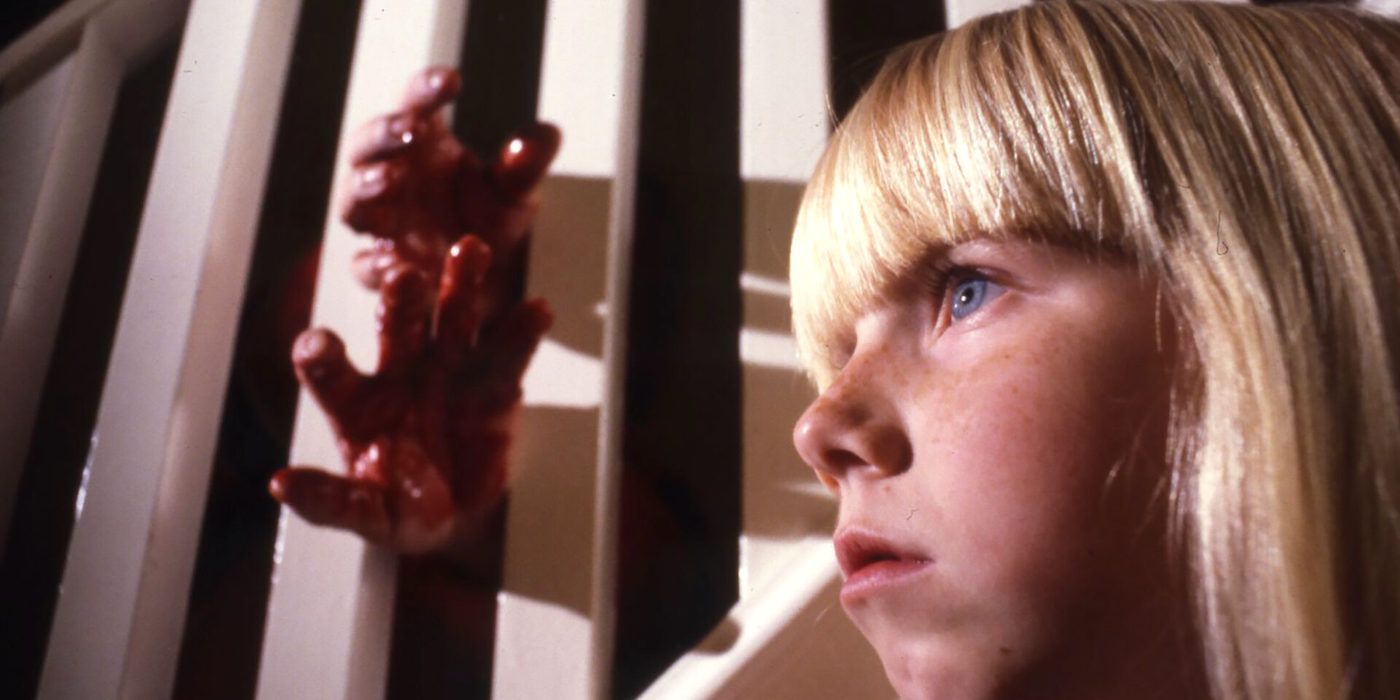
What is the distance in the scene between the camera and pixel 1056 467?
0.33 m

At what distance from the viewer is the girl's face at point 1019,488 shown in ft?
1.07

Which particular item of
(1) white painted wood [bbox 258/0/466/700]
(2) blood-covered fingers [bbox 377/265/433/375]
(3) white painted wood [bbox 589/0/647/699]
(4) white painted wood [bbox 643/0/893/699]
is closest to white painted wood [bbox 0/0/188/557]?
(1) white painted wood [bbox 258/0/466/700]

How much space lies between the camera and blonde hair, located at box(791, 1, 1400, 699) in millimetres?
308

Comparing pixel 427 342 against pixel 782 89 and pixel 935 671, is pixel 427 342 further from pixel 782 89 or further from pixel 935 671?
pixel 935 671

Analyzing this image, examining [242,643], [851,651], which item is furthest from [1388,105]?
[242,643]

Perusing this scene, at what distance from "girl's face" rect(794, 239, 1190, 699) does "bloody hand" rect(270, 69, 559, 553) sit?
0.31m

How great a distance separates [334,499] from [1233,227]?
1.62ft

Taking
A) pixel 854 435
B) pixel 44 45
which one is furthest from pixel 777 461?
pixel 44 45

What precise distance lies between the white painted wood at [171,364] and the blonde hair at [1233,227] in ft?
1.70

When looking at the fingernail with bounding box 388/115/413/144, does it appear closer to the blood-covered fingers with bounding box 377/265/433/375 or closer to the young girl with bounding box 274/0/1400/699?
the blood-covered fingers with bounding box 377/265/433/375

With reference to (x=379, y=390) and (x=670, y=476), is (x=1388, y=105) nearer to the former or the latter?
(x=670, y=476)

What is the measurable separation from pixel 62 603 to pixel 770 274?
545 mm

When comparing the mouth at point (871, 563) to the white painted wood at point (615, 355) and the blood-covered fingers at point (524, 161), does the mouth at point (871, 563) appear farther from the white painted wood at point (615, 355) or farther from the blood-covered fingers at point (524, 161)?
the blood-covered fingers at point (524, 161)

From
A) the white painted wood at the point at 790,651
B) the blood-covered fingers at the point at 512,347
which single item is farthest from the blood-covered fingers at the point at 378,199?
the white painted wood at the point at 790,651
